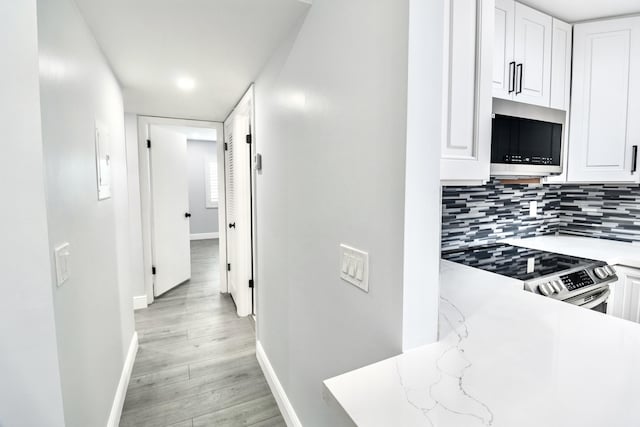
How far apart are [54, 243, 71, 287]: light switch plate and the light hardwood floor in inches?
48.2

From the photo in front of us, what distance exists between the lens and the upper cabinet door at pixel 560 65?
196 cm

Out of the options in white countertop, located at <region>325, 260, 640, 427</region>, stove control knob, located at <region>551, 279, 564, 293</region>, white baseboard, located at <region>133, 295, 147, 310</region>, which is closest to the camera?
white countertop, located at <region>325, 260, 640, 427</region>

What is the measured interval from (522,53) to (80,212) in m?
2.48

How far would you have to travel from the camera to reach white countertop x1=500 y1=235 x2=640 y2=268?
1835 millimetres

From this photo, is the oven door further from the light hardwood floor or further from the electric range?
the light hardwood floor

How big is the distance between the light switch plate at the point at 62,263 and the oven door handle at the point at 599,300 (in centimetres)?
236

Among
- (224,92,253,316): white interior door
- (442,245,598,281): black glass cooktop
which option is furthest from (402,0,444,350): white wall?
(224,92,253,316): white interior door

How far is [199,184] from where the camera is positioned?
7.51m

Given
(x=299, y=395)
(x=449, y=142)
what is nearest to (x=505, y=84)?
(x=449, y=142)

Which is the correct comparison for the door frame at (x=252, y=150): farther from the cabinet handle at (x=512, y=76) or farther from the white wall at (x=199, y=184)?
the white wall at (x=199, y=184)

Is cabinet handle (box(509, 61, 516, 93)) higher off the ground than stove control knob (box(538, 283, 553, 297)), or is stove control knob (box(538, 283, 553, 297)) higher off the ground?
cabinet handle (box(509, 61, 516, 93))

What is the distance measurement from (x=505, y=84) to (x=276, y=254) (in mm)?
1690

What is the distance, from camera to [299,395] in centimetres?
163

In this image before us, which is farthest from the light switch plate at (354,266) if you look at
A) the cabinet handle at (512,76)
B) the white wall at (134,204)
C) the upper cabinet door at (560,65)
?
the white wall at (134,204)
